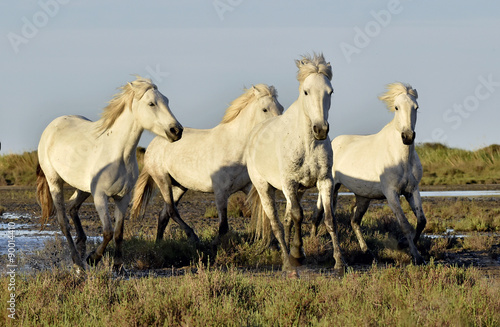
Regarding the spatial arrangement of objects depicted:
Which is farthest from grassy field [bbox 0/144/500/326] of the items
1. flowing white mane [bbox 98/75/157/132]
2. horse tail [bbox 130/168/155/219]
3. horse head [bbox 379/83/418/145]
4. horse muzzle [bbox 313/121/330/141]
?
horse tail [bbox 130/168/155/219]

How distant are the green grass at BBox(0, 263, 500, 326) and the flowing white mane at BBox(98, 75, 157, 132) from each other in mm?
2469

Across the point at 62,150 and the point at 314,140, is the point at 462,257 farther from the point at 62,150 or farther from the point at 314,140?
the point at 62,150

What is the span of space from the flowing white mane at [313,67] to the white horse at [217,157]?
7.83 ft

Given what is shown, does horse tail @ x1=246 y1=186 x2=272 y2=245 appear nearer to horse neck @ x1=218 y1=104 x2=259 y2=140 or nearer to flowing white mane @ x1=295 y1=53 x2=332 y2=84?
horse neck @ x1=218 y1=104 x2=259 y2=140

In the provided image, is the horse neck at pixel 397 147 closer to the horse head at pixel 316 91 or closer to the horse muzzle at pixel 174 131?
the horse head at pixel 316 91

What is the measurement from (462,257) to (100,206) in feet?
17.8

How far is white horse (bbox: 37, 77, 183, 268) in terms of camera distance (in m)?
8.99

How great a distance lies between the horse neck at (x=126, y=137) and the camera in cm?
920

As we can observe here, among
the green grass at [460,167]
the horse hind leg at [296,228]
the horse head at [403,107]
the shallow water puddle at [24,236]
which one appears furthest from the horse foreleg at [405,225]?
the green grass at [460,167]

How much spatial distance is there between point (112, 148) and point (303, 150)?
93.1 inches

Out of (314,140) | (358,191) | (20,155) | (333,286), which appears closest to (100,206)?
(314,140)

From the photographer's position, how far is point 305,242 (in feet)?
35.1

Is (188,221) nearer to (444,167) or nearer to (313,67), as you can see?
(313,67)

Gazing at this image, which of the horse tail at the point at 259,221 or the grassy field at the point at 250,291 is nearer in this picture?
the grassy field at the point at 250,291
